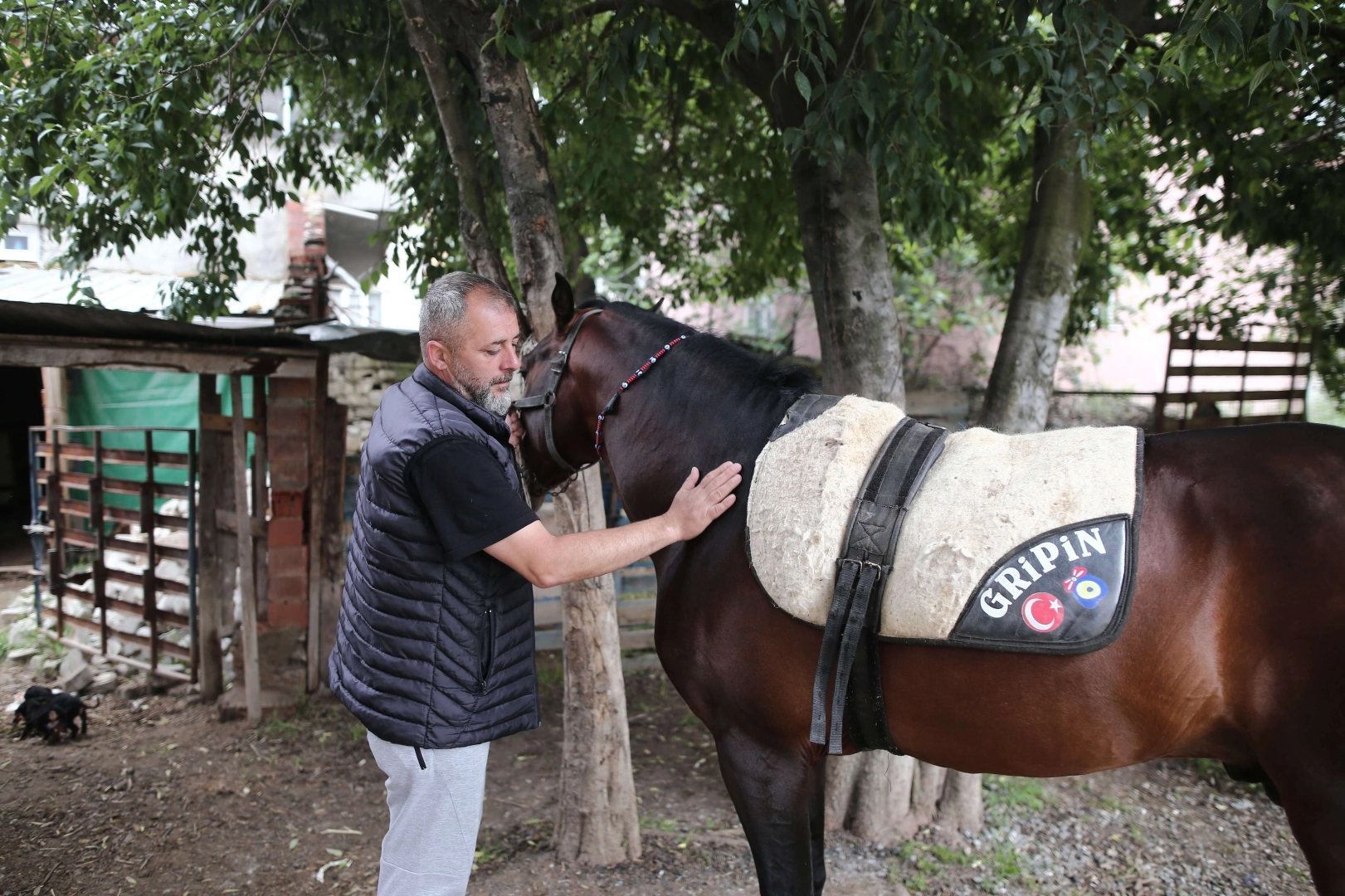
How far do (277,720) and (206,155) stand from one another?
3526 mm

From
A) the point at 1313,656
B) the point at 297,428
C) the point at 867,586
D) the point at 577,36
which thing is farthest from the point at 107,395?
the point at 1313,656

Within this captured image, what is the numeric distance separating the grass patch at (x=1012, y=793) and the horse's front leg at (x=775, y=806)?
2.39m

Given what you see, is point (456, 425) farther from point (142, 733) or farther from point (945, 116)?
point (142, 733)

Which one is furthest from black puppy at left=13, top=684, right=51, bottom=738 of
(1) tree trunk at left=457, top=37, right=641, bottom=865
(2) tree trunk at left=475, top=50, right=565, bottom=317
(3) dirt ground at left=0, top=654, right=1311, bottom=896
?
(2) tree trunk at left=475, top=50, right=565, bottom=317

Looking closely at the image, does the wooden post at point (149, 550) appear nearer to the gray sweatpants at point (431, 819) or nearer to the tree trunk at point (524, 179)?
the tree trunk at point (524, 179)

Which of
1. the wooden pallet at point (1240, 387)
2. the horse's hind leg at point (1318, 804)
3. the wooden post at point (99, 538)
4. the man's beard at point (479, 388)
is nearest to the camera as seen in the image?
the horse's hind leg at point (1318, 804)

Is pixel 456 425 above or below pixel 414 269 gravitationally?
below

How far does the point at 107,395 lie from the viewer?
9523 millimetres

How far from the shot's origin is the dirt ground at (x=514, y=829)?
3.54 metres

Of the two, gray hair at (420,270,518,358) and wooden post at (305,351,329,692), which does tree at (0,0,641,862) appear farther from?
gray hair at (420,270,518,358)

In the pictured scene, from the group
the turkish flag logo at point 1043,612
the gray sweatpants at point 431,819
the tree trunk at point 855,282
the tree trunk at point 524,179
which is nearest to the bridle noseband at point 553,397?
the tree trunk at point 524,179

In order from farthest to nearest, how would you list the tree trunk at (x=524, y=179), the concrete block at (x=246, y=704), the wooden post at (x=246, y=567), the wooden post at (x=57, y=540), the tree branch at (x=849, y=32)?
the wooden post at (x=57, y=540), the concrete block at (x=246, y=704), the wooden post at (x=246, y=567), the tree branch at (x=849, y=32), the tree trunk at (x=524, y=179)

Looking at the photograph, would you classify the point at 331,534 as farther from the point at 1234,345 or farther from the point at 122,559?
the point at 1234,345

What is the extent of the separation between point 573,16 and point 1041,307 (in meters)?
2.60
